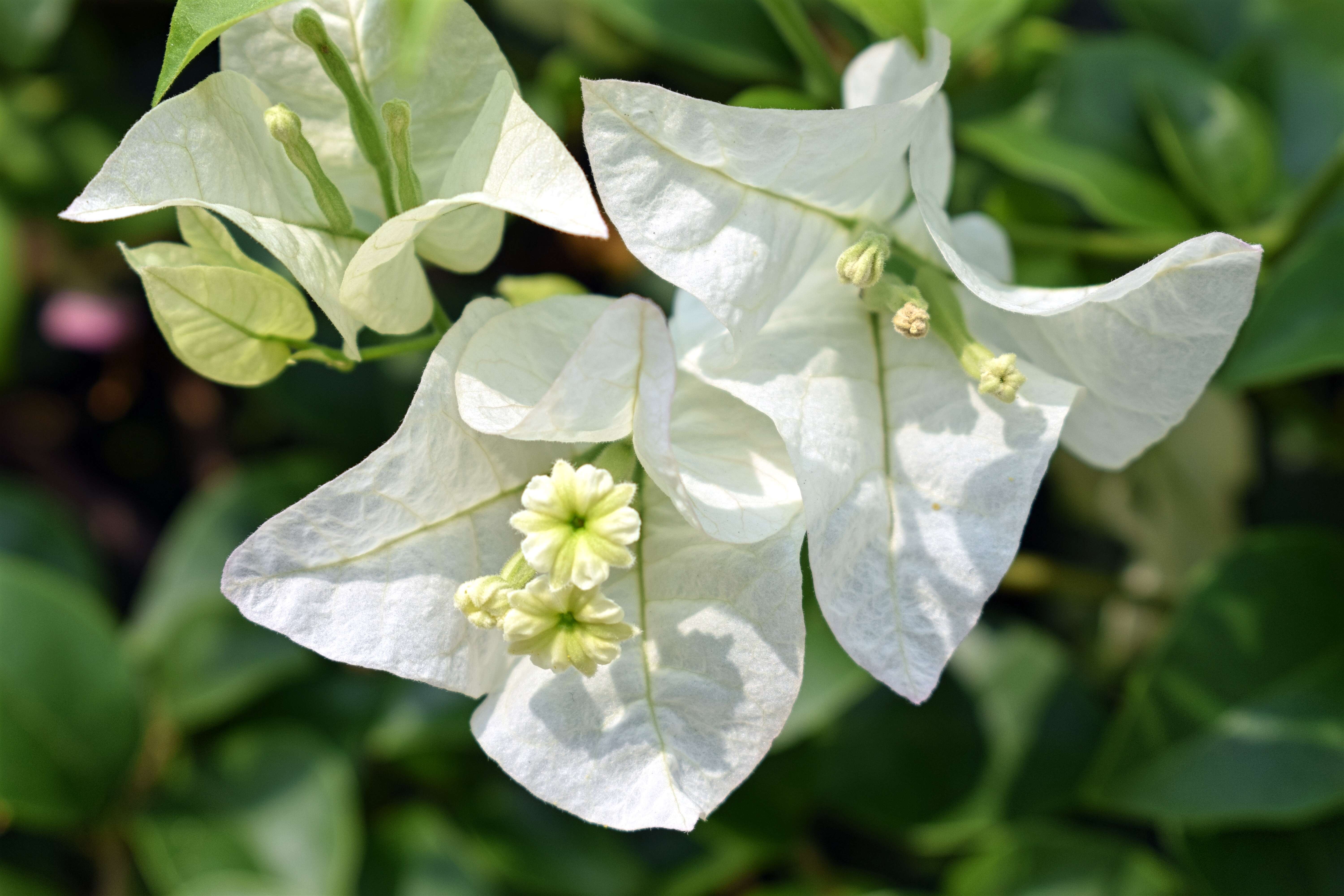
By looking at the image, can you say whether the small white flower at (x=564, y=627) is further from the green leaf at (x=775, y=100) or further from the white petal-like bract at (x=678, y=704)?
the green leaf at (x=775, y=100)

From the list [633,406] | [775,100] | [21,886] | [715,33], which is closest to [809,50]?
[775,100]

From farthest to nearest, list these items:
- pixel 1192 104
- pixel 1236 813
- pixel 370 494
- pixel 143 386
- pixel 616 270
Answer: pixel 143 386 → pixel 616 270 → pixel 1192 104 → pixel 1236 813 → pixel 370 494

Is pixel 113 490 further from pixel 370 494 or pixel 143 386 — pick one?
pixel 370 494

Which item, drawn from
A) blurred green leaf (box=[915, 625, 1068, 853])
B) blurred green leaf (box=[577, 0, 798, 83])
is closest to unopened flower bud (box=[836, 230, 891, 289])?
blurred green leaf (box=[577, 0, 798, 83])

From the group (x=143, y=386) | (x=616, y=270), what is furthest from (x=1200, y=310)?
(x=143, y=386)

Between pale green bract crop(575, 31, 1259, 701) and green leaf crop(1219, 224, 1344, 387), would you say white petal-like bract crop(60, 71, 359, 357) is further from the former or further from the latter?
green leaf crop(1219, 224, 1344, 387)
